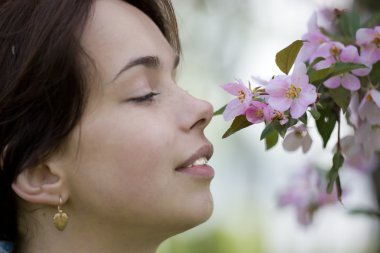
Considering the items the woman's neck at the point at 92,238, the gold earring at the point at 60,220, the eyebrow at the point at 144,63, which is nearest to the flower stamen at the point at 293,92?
the eyebrow at the point at 144,63

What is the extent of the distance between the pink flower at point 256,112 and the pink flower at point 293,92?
23 millimetres

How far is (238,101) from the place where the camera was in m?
1.53

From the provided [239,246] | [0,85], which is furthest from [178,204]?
[239,246]

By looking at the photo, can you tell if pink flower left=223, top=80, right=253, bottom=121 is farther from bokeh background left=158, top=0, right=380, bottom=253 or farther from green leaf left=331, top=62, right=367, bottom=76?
bokeh background left=158, top=0, right=380, bottom=253

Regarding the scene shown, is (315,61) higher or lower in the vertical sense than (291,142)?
higher

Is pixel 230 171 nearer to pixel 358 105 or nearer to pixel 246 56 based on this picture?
pixel 246 56

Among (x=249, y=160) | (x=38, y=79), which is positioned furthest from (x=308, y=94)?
(x=249, y=160)

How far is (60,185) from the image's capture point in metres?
1.67

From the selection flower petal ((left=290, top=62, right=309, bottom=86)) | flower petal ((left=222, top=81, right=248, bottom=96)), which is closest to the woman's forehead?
flower petal ((left=222, top=81, right=248, bottom=96))

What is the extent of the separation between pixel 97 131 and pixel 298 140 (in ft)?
1.34

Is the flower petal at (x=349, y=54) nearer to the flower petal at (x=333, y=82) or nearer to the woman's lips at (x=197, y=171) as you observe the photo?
the flower petal at (x=333, y=82)

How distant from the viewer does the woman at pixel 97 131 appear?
161cm

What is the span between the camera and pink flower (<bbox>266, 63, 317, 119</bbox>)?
149 centimetres

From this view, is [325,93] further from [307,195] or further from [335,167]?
[307,195]
